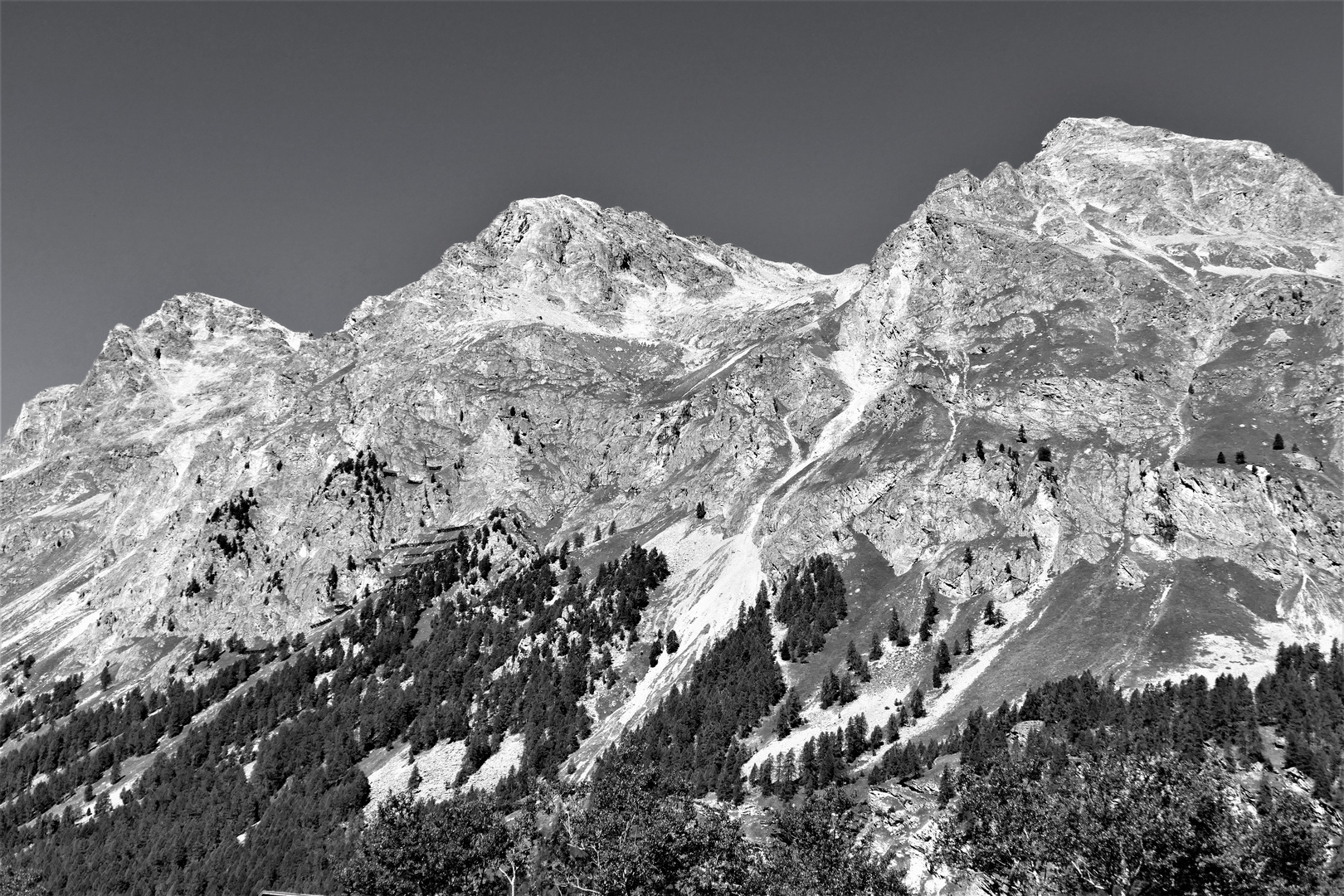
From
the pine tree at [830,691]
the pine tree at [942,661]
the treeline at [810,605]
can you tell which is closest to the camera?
the pine tree at [942,661]

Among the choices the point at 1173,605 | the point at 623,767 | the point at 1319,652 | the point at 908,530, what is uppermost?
the point at 908,530

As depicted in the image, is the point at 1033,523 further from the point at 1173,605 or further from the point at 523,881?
the point at 523,881

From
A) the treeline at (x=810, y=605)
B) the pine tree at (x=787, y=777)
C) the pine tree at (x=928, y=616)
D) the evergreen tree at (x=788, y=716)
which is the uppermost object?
the treeline at (x=810, y=605)

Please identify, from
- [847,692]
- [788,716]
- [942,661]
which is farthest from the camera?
[847,692]

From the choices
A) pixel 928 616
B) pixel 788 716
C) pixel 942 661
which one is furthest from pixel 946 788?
pixel 928 616

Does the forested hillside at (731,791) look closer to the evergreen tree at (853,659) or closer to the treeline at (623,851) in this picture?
the treeline at (623,851)

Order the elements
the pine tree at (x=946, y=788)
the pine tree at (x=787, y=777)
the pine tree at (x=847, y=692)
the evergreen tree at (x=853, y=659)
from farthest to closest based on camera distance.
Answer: the evergreen tree at (x=853, y=659) → the pine tree at (x=847, y=692) → the pine tree at (x=787, y=777) → the pine tree at (x=946, y=788)

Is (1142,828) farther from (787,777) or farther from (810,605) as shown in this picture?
(810,605)

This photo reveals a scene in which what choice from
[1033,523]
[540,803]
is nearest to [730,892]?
[540,803]

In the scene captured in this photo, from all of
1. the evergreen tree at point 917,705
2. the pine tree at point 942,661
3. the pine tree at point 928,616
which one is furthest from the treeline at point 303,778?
the pine tree at point 942,661

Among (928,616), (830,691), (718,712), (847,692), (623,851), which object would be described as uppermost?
(928,616)

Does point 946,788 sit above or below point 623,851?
below
